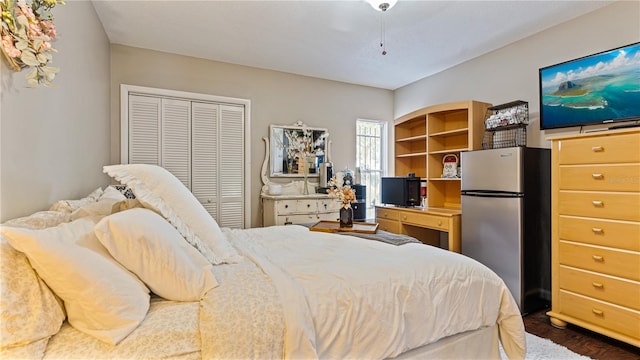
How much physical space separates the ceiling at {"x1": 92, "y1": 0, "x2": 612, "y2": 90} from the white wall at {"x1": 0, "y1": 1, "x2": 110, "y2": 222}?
51 cm

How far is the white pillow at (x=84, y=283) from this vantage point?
87 centimetres

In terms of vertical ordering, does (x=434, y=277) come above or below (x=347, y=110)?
below

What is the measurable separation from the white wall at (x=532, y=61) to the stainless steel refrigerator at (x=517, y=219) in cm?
61

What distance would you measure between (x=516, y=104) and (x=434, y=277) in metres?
2.38

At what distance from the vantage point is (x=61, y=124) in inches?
69.1

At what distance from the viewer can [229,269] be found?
1.40m

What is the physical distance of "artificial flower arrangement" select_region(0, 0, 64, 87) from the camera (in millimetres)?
1065

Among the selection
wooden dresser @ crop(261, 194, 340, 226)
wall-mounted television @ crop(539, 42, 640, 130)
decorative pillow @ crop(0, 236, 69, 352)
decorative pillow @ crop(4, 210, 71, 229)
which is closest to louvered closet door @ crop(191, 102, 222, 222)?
wooden dresser @ crop(261, 194, 340, 226)

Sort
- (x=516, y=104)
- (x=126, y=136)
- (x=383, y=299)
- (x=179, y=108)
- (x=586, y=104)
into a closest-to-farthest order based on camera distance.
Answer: (x=383, y=299) < (x=586, y=104) < (x=516, y=104) < (x=126, y=136) < (x=179, y=108)

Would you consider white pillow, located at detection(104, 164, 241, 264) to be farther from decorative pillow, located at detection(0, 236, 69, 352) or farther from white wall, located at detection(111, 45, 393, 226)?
white wall, located at detection(111, 45, 393, 226)

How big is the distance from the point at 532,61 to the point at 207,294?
→ 364 cm

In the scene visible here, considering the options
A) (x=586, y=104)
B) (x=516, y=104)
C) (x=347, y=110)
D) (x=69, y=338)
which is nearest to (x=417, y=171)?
(x=347, y=110)

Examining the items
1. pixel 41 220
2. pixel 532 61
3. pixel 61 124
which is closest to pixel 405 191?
pixel 532 61

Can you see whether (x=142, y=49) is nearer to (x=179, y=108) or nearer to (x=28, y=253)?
(x=179, y=108)
